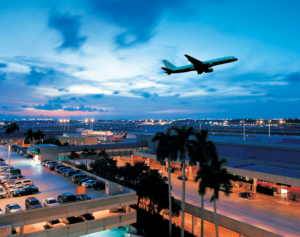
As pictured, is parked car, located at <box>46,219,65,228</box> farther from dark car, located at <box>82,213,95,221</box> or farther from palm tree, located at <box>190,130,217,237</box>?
palm tree, located at <box>190,130,217,237</box>

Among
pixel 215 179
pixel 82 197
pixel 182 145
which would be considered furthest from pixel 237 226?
pixel 82 197

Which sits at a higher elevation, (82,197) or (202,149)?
(202,149)

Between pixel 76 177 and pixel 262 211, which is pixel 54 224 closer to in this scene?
pixel 76 177

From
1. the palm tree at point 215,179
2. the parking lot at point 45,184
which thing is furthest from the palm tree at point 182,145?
the parking lot at point 45,184

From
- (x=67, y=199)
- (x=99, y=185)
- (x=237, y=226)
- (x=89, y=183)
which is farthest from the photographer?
(x=89, y=183)

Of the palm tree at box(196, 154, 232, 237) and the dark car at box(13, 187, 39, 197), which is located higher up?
the palm tree at box(196, 154, 232, 237)

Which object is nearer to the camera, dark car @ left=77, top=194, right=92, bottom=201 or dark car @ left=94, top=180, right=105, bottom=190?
dark car @ left=77, top=194, right=92, bottom=201

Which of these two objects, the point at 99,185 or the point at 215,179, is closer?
the point at 215,179

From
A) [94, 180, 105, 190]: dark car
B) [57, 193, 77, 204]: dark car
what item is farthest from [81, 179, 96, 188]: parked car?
[57, 193, 77, 204]: dark car
